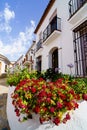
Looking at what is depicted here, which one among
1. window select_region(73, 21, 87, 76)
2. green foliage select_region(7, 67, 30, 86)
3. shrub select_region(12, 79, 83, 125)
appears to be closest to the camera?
shrub select_region(12, 79, 83, 125)

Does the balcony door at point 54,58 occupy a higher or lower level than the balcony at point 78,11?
lower

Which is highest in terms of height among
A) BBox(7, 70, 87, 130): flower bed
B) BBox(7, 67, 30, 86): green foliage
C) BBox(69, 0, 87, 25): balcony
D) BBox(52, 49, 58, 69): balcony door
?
BBox(69, 0, 87, 25): balcony

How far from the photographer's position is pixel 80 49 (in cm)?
605

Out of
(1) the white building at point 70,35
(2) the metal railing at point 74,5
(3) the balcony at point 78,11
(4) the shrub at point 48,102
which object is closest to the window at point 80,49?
(1) the white building at point 70,35

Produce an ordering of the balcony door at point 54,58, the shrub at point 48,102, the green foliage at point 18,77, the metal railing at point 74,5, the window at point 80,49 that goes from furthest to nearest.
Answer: the balcony door at point 54,58, the metal railing at point 74,5, the window at point 80,49, the green foliage at point 18,77, the shrub at point 48,102

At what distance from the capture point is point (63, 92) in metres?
2.46

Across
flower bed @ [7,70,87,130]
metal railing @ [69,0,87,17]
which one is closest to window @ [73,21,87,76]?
metal railing @ [69,0,87,17]

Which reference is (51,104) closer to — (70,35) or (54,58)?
(70,35)

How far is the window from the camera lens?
225 inches

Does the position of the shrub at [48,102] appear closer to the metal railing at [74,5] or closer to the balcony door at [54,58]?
the metal railing at [74,5]

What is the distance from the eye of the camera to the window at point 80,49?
5726 millimetres

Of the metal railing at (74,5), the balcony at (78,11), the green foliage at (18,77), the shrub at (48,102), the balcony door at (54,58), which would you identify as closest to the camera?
the shrub at (48,102)

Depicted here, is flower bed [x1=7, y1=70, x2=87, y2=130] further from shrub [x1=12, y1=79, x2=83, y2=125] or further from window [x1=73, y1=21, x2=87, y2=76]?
window [x1=73, y1=21, x2=87, y2=76]

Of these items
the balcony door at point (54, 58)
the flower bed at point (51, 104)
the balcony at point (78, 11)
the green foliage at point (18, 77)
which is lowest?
the flower bed at point (51, 104)
